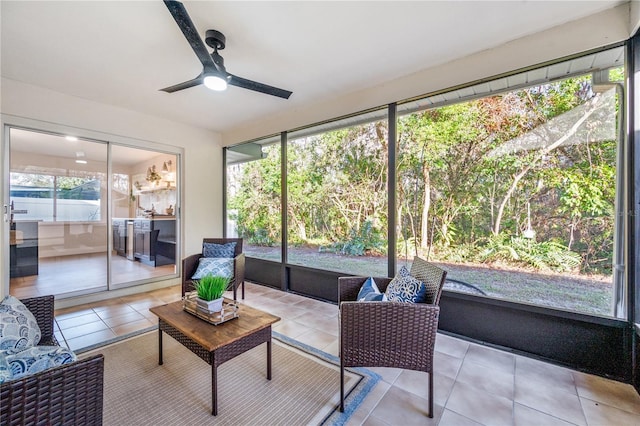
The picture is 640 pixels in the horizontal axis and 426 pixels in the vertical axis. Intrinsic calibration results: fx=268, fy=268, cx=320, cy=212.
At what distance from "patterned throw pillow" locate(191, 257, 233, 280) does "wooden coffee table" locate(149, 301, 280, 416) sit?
1.13 meters

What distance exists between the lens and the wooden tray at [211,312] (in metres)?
1.90

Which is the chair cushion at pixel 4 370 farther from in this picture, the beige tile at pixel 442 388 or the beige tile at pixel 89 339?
the beige tile at pixel 442 388

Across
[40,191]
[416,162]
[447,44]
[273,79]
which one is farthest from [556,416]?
[40,191]

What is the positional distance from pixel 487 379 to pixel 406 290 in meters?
0.89

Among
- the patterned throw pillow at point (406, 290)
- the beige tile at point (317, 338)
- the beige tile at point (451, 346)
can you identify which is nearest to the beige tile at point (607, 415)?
the beige tile at point (451, 346)

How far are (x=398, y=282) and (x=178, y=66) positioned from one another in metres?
2.91

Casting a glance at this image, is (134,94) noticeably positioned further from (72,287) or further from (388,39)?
(388,39)

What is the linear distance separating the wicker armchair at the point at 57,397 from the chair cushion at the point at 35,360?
10 centimetres

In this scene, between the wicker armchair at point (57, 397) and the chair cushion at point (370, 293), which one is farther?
the chair cushion at point (370, 293)

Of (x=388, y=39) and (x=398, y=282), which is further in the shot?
(x=388, y=39)

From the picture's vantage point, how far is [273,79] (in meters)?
2.95

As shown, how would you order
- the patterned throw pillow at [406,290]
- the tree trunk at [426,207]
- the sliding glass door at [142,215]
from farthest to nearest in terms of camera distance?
the sliding glass door at [142,215]
the tree trunk at [426,207]
the patterned throw pillow at [406,290]

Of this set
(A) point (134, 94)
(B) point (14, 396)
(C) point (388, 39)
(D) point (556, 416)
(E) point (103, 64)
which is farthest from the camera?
(A) point (134, 94)

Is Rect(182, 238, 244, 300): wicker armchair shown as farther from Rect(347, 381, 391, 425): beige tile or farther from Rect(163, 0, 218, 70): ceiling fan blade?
Rect(163, 0, 218, 70): ceiling fan blade
